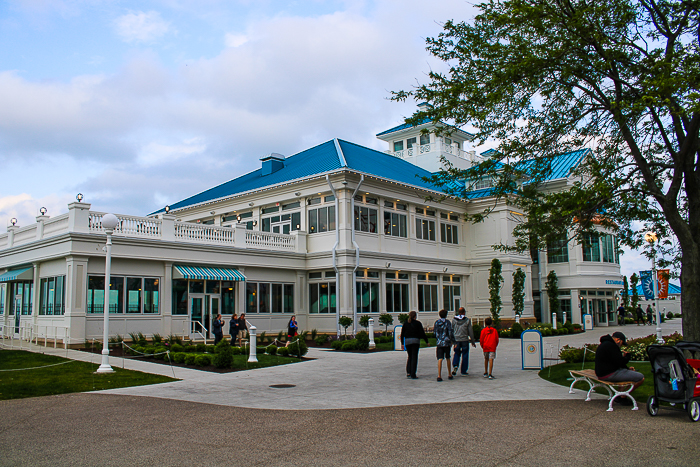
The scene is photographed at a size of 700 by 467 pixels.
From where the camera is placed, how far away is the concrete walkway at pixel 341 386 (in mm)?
11297

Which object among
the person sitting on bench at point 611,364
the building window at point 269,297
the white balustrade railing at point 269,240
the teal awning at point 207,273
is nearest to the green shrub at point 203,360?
the teal awning at point 207,273

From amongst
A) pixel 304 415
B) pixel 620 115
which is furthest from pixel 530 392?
pixel 620 115

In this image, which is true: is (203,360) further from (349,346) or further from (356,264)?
(356,264)

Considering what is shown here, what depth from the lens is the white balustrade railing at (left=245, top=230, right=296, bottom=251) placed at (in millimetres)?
28877

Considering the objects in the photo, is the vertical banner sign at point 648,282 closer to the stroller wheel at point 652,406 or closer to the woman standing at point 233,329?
the stroller wheel at point 652,406

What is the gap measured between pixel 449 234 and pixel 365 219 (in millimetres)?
9188

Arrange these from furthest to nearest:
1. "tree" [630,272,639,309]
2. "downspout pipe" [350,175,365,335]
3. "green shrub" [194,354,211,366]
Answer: "tree" [630,272,639,309], "downspout pipe" [350,175,365,335], "green shrub" [194,354,211,366]

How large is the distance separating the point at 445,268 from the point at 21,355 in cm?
2475

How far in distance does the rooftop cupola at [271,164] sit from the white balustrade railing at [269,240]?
27.4 ft

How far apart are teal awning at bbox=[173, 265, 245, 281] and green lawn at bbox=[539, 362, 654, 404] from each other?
1591 centimetres

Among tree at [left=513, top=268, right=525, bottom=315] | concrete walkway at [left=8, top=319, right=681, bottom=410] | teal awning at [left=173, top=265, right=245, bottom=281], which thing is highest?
teal awning at [left=173, top=265, right=245, bottom=281]

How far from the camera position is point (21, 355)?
19438mm

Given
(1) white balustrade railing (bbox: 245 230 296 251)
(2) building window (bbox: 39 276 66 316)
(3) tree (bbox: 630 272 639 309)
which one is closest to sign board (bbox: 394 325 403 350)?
(1) white balustrade railing (bbox: 245 230 296 251)

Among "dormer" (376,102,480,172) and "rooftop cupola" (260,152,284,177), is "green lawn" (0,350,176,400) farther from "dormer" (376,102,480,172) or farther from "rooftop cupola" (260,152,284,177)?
"dormer" (376,102,480,172)
